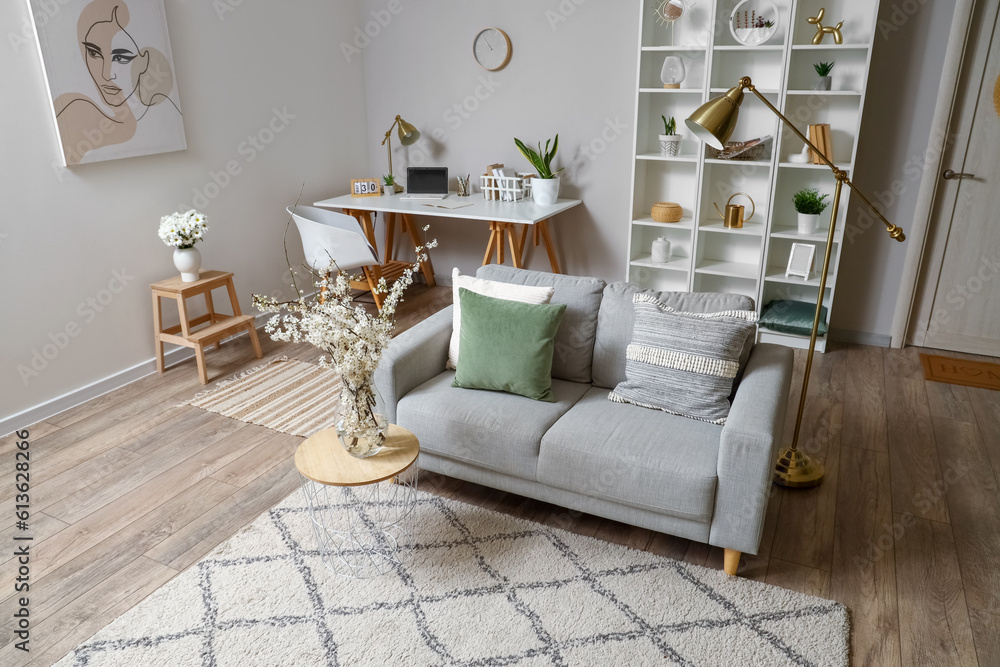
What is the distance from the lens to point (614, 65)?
14.6ft

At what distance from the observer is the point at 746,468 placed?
6.97ft

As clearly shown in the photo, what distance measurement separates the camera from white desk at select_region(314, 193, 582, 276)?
4375 millimetres

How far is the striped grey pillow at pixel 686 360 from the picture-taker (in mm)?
2443

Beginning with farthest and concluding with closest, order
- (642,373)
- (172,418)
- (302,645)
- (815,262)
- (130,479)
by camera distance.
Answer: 1. (815,262)
2. (172,418)
3. (130,479)
4. (642,373)
5. (302,645)

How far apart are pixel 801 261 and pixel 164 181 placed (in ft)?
12.0

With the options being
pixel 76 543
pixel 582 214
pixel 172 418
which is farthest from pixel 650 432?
pixel 582 214

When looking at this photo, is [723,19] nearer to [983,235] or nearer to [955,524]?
[983,235]

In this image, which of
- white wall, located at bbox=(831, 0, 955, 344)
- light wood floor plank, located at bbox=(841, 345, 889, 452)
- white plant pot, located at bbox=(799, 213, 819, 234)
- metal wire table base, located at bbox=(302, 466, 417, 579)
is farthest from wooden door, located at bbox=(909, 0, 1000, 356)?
metal wire table base, located at bbox=(302, 466, 417, 579)

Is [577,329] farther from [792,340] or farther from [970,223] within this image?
[970,223]

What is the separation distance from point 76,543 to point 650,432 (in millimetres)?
2072

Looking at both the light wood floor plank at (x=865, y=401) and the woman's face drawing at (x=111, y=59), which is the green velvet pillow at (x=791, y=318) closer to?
the light wood floor plank at (x=865, y=401)

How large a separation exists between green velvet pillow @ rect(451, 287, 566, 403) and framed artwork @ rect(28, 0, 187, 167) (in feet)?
7.13

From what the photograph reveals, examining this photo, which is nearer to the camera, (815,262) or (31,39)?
(31,39)

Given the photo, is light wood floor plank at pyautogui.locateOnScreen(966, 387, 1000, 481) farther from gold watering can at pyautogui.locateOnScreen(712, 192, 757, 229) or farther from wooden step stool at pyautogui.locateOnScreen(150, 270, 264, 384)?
wooden step stool at pyautogui.locateOnScreen(150, 270, 264, 384)
